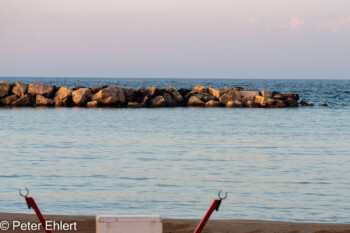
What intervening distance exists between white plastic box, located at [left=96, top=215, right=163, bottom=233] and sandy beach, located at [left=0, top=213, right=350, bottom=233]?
4370 millimetres

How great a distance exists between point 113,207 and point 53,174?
13.8 ft

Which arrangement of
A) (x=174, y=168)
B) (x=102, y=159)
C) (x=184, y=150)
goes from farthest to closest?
(x=184, y=150), (x=102, y=159), (x=174, y=168)

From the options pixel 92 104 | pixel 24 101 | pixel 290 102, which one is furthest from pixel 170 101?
pixel 24 101

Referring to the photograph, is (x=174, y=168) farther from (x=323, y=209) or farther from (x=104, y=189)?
(x=323, y=209)

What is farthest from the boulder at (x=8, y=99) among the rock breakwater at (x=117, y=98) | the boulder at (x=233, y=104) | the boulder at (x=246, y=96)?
the boulder at (x=246, y=96)

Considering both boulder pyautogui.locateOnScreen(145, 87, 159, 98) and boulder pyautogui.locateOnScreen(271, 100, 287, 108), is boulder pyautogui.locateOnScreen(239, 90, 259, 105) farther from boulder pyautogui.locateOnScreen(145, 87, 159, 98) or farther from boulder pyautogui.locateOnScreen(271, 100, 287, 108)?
boulder pyautogui.locateOnScreen(145, 87, 159, 98)

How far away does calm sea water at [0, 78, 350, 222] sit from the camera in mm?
11109

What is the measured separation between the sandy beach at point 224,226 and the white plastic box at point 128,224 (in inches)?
172

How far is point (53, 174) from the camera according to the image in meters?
14.7

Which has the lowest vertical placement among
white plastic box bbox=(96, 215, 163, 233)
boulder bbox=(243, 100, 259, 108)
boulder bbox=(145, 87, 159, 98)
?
boulder bbox=(243, 100, 259, 108)

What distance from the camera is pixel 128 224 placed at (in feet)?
15.3

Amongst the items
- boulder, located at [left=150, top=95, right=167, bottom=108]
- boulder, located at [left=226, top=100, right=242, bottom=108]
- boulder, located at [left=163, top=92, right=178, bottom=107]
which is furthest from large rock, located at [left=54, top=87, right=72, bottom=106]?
boulder, located at [left=226, top=100, right=242, bottom=108]

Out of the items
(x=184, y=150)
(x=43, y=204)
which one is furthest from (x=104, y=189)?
(x=184, y=150)

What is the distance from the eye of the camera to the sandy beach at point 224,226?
9086 millimetres
